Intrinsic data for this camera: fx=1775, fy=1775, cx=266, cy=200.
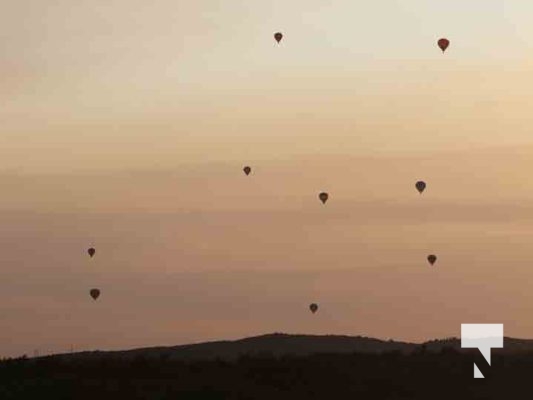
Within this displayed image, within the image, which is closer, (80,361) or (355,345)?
(80,361)

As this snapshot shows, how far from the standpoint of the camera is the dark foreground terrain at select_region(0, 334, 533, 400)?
52.8 meters

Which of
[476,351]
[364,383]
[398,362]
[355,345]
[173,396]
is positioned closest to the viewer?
[173,396]

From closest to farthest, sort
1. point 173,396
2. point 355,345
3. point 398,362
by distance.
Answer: point 173,396 → point 398,362 → point 355,345

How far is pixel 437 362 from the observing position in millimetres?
61062

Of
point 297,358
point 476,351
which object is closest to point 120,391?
point 297,358

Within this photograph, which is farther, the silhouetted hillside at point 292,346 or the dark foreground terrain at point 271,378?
the silhouetted hillside at point 292,346

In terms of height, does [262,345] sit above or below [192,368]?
above

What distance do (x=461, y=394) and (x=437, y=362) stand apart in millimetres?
5926

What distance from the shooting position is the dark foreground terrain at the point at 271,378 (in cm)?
5278

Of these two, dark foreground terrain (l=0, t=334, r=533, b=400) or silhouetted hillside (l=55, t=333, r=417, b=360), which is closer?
dark foreground terrain (l=0, t=334, r=533, b=400)

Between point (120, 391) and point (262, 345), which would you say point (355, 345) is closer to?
point (262, 345)

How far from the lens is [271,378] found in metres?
56.4

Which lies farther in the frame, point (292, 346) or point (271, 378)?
point (292, 346)

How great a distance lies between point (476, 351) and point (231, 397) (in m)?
17.5
